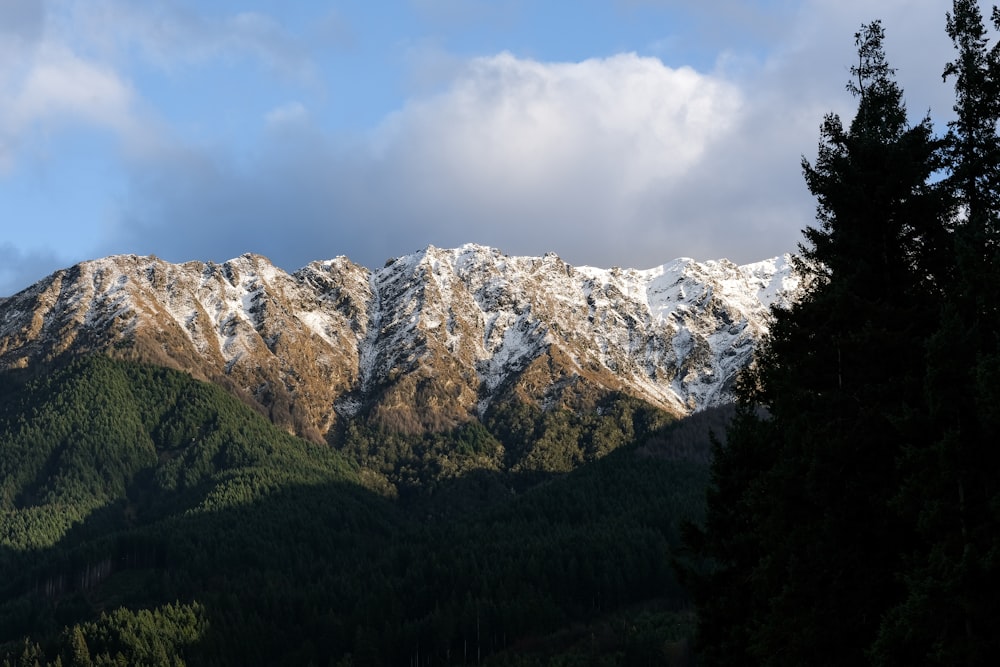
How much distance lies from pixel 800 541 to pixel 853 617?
114 inches

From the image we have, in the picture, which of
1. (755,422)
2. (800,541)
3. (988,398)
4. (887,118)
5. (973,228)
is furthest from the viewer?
(755,422)

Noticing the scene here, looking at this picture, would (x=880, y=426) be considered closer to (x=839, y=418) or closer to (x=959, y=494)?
(x=839, y=418)

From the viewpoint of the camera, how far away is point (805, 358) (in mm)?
36562

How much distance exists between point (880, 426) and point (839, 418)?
131 centimetres

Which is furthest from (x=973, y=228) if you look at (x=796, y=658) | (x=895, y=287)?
(x=796, y=658)

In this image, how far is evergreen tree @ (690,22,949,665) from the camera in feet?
109

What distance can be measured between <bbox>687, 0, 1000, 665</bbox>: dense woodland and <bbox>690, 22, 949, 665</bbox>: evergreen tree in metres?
0.07

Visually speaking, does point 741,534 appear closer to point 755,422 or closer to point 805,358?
point 755,422

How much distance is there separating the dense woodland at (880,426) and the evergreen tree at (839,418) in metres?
0.07

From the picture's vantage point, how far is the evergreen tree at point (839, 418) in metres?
33.2

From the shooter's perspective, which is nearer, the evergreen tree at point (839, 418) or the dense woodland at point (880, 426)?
the dense woodland at point (880, 426)

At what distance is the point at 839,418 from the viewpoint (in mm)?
33938

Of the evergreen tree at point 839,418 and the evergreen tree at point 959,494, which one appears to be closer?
the evergreen tree at point 959,494

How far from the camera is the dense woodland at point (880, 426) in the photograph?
28328 mm
